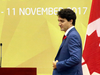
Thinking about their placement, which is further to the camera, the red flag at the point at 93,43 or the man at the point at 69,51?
the red flag at the point at 93,43

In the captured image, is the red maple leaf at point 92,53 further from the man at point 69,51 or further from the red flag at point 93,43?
the man at point 69,51

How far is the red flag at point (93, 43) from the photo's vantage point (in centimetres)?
258

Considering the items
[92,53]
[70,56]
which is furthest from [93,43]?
[70,56]

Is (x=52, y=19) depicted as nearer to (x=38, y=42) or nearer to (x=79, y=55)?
(x=38, y=42)

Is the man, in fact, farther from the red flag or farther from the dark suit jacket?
the red flag

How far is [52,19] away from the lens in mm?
3055

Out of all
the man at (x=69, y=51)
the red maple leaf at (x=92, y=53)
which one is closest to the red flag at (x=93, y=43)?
the red maple leaf at (x=92, y=53)

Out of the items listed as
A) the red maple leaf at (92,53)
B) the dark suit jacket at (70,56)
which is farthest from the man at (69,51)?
the red maple leaf at (92,53)

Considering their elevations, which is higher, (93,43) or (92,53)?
(93,43)

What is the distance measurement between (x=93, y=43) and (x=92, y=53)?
0.46ft

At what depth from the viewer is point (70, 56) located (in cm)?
151

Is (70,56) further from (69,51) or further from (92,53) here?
(92,53)

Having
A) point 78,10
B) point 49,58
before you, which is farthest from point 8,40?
point 78,10

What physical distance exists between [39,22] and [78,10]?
2.18 ft
